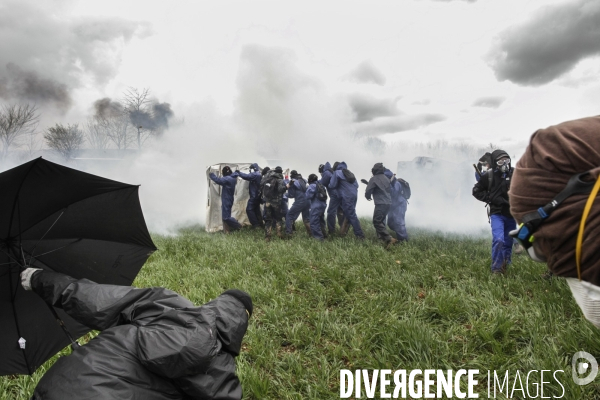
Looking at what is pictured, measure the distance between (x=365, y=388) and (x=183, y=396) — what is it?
1827 millimetres

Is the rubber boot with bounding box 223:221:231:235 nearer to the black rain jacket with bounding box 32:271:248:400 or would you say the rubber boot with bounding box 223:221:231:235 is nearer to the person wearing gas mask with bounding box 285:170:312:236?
the person wearing gas mask with bounding box 285:170:312:236

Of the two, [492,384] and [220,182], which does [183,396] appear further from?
[220,182]

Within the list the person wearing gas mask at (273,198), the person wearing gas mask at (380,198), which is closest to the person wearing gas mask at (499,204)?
the person wearing gas mask at (380,198)

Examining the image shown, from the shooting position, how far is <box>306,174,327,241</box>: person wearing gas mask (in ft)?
29.4

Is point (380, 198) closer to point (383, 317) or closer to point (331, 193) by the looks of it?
point (331, 193)

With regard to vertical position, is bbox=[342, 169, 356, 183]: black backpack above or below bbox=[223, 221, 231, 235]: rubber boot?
above

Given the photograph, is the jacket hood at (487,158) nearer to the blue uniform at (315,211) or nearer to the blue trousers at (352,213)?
the blue trousers at (352,213)

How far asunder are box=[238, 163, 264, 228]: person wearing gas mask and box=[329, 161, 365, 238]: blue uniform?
8.24ft

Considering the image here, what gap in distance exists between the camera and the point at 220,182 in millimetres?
10055

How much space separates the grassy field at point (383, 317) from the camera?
301cm

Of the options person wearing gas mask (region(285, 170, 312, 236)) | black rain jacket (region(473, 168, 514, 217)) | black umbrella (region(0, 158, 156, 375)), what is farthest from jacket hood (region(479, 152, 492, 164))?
black umbrella (region(0, 158, 156, 375))

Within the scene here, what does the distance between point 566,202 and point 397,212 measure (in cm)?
779

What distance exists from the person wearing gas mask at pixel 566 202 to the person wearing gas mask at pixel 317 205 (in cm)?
786

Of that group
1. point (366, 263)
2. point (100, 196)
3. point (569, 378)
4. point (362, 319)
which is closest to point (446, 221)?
point (366, 263)
